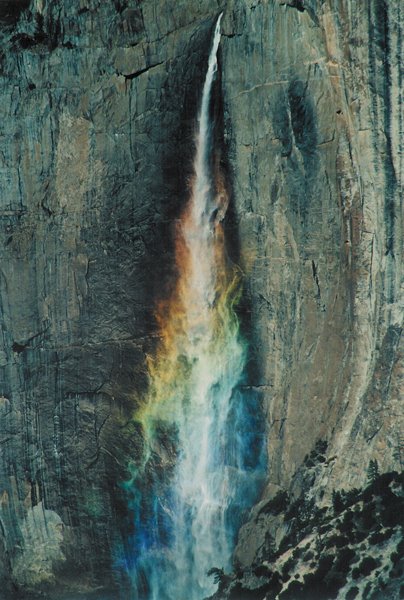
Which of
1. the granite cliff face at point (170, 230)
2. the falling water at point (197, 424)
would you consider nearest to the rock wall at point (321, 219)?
the granite cliff face at point (170, 230)

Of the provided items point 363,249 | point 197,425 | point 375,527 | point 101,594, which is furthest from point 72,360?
point 375,527

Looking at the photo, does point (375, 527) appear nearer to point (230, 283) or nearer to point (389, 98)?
point (230, 283)

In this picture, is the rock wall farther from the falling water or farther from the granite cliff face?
the falling water

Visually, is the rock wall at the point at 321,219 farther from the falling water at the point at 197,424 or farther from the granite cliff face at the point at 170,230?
the falling water at the point at 197,424

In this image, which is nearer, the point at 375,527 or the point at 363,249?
the point at 363,249

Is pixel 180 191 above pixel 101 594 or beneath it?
above

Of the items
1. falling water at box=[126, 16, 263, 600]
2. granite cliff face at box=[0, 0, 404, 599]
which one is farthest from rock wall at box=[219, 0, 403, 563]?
falling water at box=[126, 16, 263, 600]
